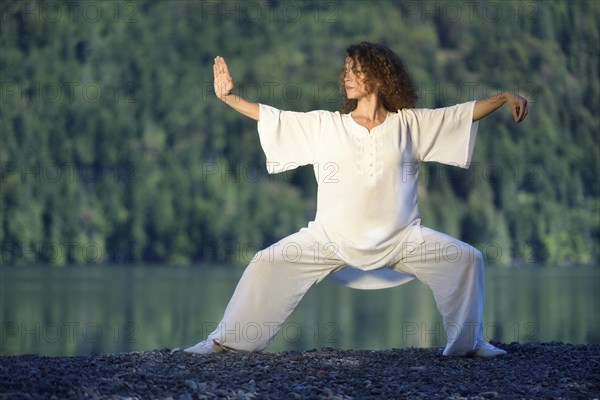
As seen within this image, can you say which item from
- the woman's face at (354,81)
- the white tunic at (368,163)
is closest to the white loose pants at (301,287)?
the white tunic at (368,163)

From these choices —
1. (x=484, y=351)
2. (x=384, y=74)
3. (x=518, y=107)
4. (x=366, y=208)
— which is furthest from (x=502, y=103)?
(x=484, y=351)

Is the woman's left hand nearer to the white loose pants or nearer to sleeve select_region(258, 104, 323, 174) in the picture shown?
the white loose pants

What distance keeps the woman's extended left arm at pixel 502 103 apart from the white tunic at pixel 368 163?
48mm

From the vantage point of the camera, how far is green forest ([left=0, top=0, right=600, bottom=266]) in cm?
4894

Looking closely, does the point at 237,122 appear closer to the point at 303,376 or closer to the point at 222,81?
→ the point at 222,81

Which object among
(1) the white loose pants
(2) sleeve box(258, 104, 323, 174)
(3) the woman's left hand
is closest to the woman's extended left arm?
(3) the woman's left hand

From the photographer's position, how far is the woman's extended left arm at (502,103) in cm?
625

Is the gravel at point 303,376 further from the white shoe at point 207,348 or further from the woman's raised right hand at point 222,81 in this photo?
the woman's raised right hand at point 222,81

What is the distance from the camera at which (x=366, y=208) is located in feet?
20.7

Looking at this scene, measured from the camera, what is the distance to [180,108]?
185 feet

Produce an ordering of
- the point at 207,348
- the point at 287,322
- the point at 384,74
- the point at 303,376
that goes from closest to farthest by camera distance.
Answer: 1. the point at 303,376
2. the point at 207,348
3. the point at 384,74
4. the point at 287,322

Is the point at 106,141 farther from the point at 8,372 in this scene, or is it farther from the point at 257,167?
the point at 8,372

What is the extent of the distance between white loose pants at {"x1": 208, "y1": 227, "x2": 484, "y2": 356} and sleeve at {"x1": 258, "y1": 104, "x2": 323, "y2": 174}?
46 cm

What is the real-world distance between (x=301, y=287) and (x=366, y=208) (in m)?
0.54
